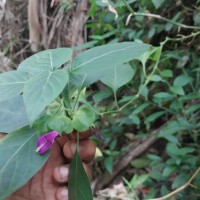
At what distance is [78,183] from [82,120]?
119mm

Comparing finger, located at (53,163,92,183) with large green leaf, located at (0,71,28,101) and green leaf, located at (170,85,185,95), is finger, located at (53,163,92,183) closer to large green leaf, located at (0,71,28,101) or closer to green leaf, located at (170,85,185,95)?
large green leaf, located at (0,71,28,101)

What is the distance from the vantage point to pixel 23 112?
0.55 m

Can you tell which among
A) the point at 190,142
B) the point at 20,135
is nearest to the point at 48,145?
the point at 20,135

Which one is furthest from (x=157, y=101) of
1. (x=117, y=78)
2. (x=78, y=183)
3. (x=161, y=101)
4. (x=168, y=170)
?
(x=78, y=183)

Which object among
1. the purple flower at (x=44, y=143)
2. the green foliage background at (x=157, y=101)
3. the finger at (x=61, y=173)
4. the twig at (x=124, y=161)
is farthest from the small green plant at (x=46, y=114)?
the twig at (x=124, y=161)

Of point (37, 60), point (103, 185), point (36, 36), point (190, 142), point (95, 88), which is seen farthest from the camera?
point (36, 36)

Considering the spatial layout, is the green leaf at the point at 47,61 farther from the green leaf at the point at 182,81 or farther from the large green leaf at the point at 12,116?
the green leaf at the point at 182,81

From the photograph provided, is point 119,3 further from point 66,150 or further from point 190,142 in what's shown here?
point 66,150

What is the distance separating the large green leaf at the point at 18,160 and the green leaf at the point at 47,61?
9 cm

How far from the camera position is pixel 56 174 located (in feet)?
2.32

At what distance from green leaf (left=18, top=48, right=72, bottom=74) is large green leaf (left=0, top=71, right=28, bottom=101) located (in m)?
0.01

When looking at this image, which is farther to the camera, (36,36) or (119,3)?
(36,36)

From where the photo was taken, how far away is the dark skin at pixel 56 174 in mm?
663

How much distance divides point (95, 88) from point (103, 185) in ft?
1.59
